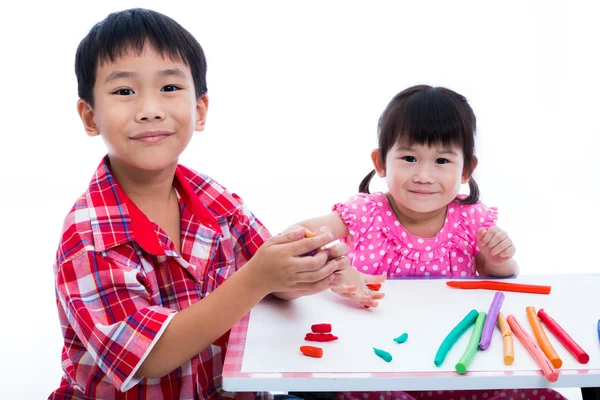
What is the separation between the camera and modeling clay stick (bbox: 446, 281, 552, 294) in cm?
110

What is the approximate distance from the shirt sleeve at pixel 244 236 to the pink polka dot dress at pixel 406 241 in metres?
0.23

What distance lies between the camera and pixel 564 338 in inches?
35.8

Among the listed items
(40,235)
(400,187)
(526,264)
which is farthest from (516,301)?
(40,235)

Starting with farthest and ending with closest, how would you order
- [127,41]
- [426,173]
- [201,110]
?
1. [426,173]
2. [201,110]
3. [127,41]

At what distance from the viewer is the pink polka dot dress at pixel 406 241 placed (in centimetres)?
137

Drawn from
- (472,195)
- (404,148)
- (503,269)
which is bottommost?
(503,269)

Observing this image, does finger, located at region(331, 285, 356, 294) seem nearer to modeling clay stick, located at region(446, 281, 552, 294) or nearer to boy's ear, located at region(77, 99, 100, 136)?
modeling clay stick, located at region(446, 281, 552, 294)

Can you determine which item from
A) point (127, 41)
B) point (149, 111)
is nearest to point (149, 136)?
point (149, 111)

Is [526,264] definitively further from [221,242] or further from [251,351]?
[251,351]

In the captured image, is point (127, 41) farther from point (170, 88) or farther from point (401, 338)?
point (401, 338)

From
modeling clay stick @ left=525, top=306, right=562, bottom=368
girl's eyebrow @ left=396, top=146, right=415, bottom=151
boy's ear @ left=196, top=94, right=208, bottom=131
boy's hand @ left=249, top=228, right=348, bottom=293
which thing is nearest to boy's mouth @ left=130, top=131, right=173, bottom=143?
boy's ear @ left=196, top=94, right=208, bottom=131

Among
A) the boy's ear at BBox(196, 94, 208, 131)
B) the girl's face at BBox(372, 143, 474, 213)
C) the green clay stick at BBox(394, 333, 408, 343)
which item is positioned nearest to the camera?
the green clay stick at BBox(394, 333, 408, 343)

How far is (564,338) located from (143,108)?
647 millimetres

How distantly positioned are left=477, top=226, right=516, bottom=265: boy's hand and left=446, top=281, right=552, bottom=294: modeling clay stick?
14 centimetres
